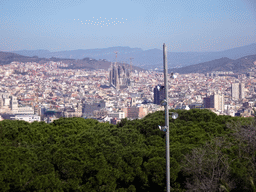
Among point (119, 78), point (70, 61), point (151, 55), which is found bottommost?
point (119, 78)

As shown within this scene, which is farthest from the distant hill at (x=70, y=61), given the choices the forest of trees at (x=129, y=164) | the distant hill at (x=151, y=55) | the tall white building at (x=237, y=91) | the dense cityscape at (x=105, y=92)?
the forest of trees at (x=129, y=164)

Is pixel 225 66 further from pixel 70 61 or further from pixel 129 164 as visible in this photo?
pixel 129 164

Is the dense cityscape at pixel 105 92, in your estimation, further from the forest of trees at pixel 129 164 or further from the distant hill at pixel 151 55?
the forest of trees at pixel 129 164

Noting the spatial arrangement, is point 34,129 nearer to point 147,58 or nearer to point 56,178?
point 56,178

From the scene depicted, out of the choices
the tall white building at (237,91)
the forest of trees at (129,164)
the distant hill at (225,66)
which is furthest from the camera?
the distant hill at (225,66)

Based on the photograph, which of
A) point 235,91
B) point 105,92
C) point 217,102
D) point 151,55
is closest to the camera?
point 217,102

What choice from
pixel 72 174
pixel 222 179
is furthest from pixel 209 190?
pixel 72 174

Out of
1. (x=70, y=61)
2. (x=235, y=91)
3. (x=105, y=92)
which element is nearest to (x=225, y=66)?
(x=235, y=91)

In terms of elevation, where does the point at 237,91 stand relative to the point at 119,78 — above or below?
below
